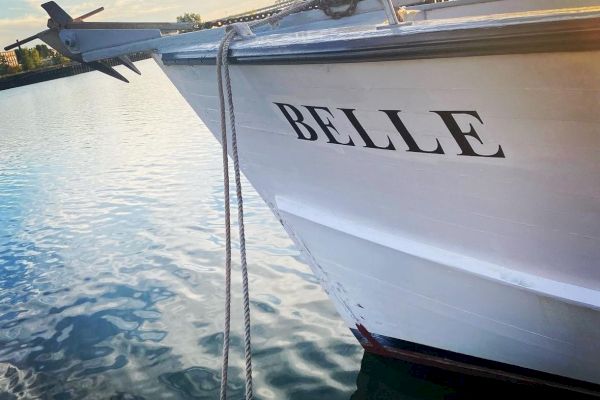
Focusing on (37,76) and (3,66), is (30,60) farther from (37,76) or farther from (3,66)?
(37,76)

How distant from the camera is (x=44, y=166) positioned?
1444 centimetres

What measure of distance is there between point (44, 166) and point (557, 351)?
14.7 meters

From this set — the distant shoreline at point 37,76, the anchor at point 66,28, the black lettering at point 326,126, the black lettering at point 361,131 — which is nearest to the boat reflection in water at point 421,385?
the black lettering at point 361,131

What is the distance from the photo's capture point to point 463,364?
3.36m

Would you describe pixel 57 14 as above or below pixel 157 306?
above

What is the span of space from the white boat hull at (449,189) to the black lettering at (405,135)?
0.05 ft

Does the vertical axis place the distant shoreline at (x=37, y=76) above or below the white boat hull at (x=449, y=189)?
above

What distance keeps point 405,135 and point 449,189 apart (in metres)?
0.36

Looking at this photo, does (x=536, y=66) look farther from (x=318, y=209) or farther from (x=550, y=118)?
(x=318, y=209)

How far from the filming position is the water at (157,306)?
4.14 m

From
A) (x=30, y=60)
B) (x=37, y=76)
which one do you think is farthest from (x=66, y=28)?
(x=30, y=60)

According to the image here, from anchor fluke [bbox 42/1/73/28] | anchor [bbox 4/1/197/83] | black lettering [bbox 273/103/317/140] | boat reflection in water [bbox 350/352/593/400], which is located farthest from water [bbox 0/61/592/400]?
anchor fluke [bbox 42/1/73/28]

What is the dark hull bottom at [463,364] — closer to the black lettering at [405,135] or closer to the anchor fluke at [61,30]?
the black lettering at [405,135]

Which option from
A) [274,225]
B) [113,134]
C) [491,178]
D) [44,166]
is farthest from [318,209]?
[113,134]
